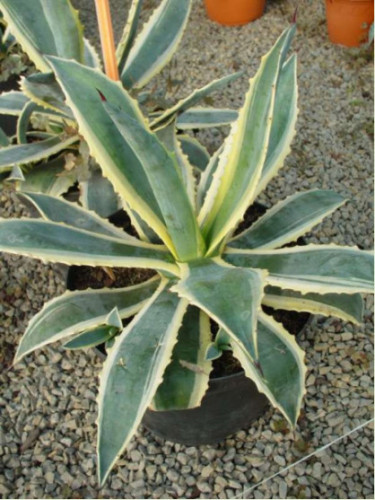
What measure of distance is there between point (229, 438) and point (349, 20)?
195cm

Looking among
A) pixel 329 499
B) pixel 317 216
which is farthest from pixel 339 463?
pixel 317 216

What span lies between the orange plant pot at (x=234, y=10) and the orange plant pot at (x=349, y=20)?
1.17ft

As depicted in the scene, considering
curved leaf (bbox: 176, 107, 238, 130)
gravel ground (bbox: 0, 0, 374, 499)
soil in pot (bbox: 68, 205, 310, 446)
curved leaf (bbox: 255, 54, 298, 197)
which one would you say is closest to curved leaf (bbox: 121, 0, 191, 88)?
curved leaf (bbox: 176, 107, 238, 130)

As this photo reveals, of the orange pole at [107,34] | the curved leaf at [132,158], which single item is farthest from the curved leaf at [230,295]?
the orange pole at [107,34]

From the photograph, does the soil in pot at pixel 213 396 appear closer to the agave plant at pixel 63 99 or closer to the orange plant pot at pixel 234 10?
the agave plant at pixel 63 99

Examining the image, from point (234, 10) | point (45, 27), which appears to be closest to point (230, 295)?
point (45, 27)

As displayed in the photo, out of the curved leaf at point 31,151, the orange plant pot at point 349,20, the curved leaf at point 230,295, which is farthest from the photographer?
the orange plant pot at point 349,20

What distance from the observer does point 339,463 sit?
1460 millimetres

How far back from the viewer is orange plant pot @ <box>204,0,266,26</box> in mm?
2770

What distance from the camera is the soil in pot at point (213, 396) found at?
1227 mm

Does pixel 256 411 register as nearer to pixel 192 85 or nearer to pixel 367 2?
pixel 192 85

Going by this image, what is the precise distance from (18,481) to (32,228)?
758 millimetres

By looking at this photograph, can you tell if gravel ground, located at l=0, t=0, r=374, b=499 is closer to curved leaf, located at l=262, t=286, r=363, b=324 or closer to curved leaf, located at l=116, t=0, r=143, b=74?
curved leaf, located at l=262, t=286, r=363, b=324

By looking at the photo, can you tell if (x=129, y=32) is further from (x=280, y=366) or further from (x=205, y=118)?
(x=280, y=366)
